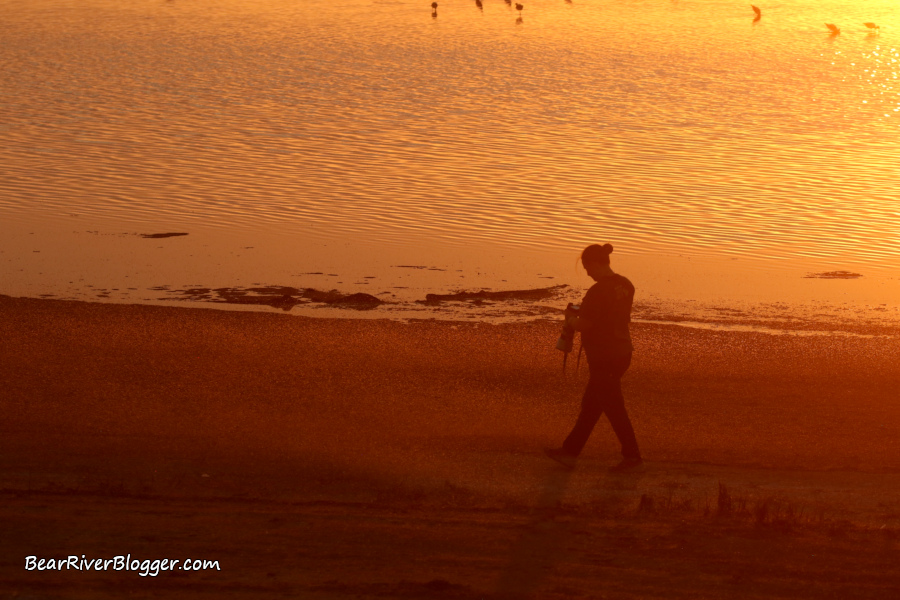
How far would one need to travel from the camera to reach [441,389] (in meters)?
9.18

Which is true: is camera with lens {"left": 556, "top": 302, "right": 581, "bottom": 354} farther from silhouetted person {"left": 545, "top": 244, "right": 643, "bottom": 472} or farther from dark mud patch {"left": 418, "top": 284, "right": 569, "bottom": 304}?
dark mud patch {"left": 418, "top": 284, "right": 569, "bottom": 304}

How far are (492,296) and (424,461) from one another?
457 centimetres

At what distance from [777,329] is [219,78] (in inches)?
813

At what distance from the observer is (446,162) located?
19500mm

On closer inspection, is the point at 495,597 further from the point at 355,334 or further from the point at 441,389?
the point at 355,334

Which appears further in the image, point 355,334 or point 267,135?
point 267,135

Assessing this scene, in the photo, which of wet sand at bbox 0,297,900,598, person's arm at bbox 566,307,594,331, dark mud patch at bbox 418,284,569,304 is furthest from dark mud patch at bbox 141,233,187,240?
person's arm at bbox 566,307,594,331

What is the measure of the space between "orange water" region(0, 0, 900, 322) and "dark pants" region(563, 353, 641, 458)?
3995 millimetres

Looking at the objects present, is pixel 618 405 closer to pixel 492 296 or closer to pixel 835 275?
pixel 492 296

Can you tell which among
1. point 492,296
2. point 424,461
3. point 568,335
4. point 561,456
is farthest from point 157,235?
point 568,335

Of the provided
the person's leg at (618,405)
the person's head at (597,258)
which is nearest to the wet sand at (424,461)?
the person's leg at (618,405)

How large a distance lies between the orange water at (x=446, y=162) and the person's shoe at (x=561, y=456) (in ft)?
12.6

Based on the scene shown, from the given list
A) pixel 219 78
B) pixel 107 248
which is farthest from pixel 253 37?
pixel 107 248

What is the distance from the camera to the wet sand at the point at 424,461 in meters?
5.74
